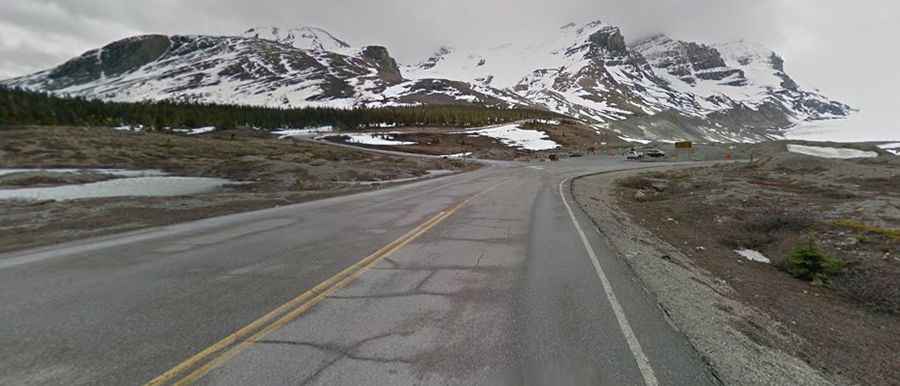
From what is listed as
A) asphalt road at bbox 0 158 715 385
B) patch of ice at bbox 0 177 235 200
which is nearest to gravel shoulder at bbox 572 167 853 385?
asphalt road at bbox 0 158 715 385

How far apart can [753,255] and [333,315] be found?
10.9 meters

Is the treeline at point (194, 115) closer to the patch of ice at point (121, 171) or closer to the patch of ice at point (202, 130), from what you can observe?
the patch of ice at point (202, 130)

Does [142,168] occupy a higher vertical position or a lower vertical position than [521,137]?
lower

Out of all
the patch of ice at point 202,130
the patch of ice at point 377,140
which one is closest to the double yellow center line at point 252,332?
the patch of ice at point 377,140

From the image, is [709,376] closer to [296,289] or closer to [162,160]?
[296,289]

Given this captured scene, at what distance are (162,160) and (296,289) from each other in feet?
142

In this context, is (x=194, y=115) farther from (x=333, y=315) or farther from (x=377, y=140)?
(x=333, y=315)

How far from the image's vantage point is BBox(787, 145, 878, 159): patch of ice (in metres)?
45.0

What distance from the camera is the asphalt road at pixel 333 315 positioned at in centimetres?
355

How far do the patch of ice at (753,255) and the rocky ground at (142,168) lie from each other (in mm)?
15371

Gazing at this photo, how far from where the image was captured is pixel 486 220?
11.9 meters

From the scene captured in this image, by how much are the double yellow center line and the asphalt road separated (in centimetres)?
2

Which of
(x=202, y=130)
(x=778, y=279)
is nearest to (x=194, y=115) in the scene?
(x=202, y=130)

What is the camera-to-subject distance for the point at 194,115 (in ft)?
371
